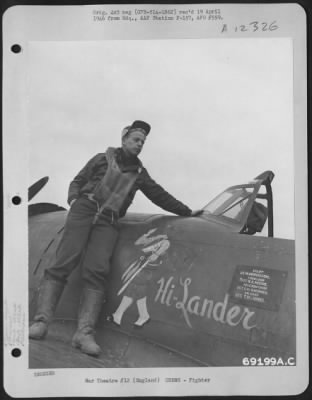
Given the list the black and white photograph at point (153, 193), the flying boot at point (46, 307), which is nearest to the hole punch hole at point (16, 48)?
the black and white photograph at point (153, 193)

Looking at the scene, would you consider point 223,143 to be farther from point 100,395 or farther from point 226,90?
point 100,395

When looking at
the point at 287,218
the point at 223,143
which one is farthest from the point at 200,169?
the point at 287,218

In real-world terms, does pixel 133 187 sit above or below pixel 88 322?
above

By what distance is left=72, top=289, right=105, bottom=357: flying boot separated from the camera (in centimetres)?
93

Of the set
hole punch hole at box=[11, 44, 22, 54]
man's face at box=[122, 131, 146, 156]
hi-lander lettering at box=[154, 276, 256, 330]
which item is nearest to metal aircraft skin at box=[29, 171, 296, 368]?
hi-lander lettering at box=[154, 276, 256, 330]

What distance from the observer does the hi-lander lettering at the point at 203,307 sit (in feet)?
3.03

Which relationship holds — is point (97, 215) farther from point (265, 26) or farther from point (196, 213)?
point (265, 26)

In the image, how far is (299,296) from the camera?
950mm

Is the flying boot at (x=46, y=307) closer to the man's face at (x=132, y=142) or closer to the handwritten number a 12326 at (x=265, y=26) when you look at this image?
the man's face at (x=132, y=142)

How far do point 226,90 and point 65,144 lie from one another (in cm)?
33

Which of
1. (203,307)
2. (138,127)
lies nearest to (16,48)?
(138,127)

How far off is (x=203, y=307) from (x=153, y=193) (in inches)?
9.2

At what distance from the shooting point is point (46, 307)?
0.94 metres

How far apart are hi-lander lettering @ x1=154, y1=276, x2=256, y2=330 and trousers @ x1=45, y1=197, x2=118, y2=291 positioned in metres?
0.12
